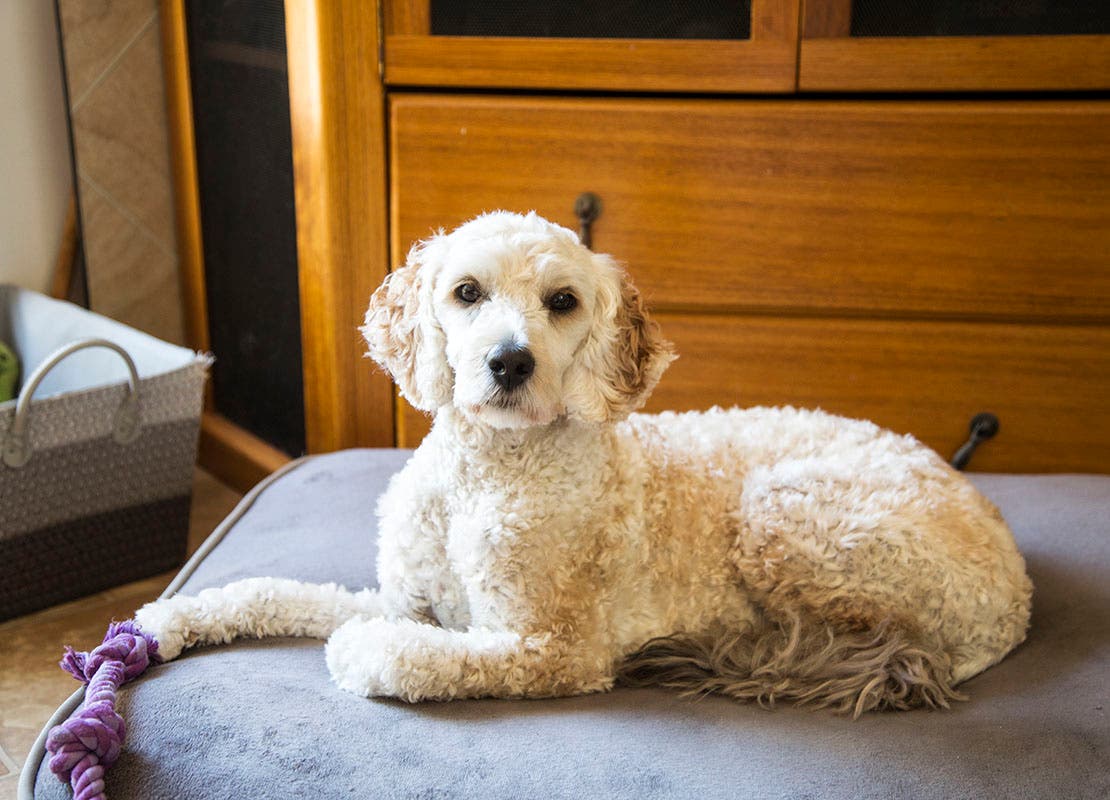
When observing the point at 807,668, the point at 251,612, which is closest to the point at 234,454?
the point at 251,612

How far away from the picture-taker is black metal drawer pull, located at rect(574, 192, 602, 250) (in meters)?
1.85

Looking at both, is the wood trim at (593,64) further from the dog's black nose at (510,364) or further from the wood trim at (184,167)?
the dog's black nose at (510,364)

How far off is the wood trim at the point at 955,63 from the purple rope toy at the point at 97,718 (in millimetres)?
1237

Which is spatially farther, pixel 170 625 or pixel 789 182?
pixel 789 182

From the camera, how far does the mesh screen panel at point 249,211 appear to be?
204cm

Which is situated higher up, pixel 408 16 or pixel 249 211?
pixel 408 16

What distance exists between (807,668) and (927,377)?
2.59ft

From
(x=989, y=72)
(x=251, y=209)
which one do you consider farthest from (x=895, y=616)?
(x=251, y=209)

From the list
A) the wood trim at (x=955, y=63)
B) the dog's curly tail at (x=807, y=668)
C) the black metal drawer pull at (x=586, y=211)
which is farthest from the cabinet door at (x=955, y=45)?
the dog's curly tail at (x=807, y=668)

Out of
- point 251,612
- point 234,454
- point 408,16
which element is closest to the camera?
point 251,612

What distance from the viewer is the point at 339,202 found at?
1.88 metres

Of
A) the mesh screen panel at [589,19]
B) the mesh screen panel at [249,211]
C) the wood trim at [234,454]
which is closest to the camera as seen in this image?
the mesh screen panel at [589,19]

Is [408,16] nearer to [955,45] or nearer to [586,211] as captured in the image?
[586,211]

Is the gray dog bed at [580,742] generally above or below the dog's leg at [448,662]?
below
